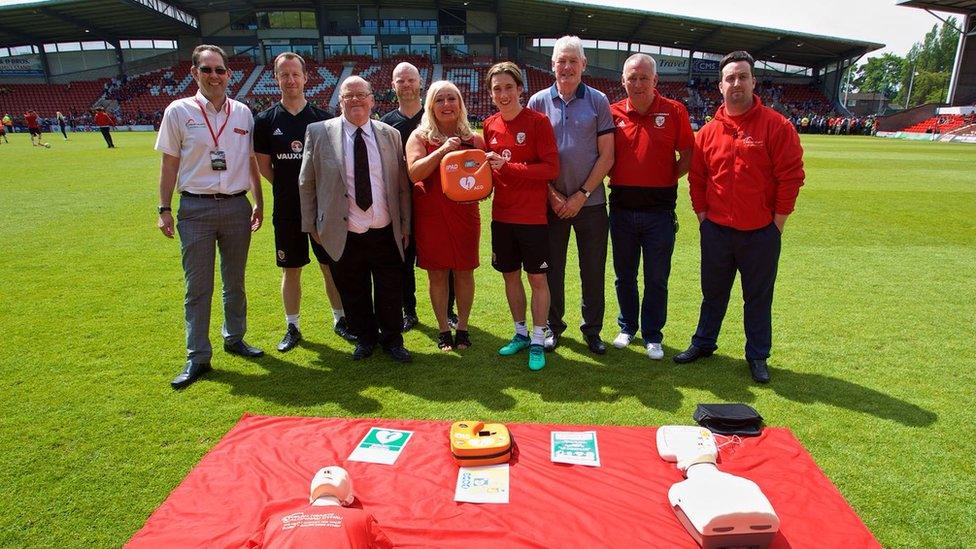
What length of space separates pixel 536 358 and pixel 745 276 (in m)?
1.63

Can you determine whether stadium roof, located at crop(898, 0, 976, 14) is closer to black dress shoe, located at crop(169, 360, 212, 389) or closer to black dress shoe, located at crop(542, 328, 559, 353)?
black dress shoe, located at crop(542, 328, 559, 353)

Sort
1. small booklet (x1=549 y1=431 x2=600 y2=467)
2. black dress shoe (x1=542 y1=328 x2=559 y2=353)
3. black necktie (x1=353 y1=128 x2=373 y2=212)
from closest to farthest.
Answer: small booklet (x1=549 y1=431 x2=600 y2=467) → black necktie (x1=353 y1=128 x2=373 y2=212) → black dress shoe (x1=542 y1=328 x2=559 y2=353)

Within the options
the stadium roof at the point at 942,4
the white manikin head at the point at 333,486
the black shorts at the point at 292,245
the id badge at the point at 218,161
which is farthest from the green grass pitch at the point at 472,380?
the stadium roof at the point at 942,4

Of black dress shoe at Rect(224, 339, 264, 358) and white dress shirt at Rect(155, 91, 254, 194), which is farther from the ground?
white dress shirt at Rect(155, 91, 254, 194)

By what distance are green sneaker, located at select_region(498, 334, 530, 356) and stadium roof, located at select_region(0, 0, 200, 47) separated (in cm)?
4324

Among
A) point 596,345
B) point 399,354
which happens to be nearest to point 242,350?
point 399,354

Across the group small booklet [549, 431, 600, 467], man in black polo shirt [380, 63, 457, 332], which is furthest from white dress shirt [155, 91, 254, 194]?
small booklet [549, 431, 600, 467]

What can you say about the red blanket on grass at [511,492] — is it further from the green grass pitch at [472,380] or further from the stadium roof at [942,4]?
the stadium roof at [942,4]

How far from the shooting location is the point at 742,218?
365 cm

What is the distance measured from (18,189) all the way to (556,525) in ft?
47.6

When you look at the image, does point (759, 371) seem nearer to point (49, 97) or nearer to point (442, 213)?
point (442, 213)

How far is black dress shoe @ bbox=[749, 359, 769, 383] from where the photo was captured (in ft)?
12.3

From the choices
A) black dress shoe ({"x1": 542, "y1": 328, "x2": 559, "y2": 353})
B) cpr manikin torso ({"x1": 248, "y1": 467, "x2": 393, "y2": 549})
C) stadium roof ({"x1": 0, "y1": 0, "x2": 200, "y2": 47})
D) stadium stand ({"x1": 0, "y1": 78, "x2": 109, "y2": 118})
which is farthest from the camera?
stadium stand ({"x1": 0, "y1": 78, "x2": 109, "y2": 118})

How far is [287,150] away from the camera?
410 cm
